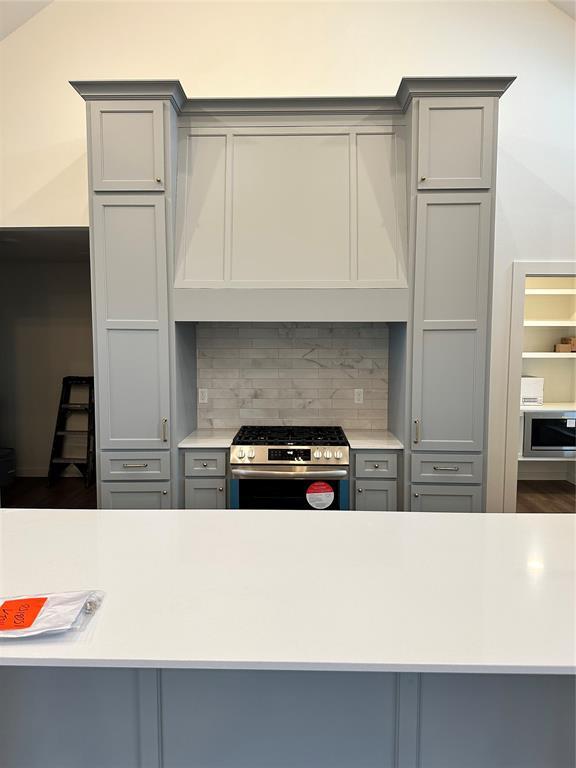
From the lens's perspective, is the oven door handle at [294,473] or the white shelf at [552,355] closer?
the oven door handle at [294,473]

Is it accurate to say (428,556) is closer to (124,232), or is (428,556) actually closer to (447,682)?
(447,682)

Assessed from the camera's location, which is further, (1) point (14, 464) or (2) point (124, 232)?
(1) point (14, 464)

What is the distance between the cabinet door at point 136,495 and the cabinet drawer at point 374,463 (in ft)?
4.03

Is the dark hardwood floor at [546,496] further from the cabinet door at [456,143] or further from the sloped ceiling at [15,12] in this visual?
the sloped ceiling at [15,12]

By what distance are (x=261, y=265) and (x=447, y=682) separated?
2538mm

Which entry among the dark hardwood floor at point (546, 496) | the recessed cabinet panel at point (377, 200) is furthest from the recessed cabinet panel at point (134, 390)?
the dark hardwood floor at point (546, 496)

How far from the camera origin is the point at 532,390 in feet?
17.0

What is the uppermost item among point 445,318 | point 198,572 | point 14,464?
point 445,318

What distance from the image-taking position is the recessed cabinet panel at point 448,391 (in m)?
3.00

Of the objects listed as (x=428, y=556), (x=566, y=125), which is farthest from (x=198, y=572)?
(x=566, y=125)

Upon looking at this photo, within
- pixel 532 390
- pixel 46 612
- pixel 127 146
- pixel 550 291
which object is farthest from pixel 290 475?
pixel 550 291

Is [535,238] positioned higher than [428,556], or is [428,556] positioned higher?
[535,238]

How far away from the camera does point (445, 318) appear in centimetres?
300

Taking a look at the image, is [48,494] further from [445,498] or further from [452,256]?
[452,256]
